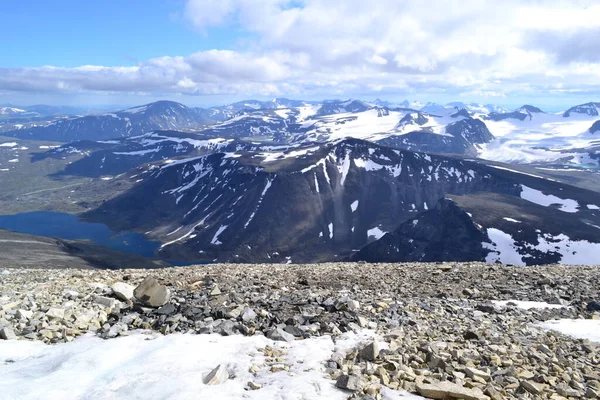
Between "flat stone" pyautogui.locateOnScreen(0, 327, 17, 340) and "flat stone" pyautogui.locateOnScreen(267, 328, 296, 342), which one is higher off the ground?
"flat stone" pyautogui.locateOnScreen(0, 327, 17, 340)

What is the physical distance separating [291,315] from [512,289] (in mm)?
12857

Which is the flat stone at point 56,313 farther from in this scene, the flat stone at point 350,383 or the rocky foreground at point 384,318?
the flat stone at point 350,383

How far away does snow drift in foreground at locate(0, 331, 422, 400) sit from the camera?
32.2ft

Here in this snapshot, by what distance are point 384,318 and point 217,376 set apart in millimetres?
7380

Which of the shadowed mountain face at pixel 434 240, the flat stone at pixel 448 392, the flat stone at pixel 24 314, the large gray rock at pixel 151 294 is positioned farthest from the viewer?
the shadowed mountain face at pixel 434 240

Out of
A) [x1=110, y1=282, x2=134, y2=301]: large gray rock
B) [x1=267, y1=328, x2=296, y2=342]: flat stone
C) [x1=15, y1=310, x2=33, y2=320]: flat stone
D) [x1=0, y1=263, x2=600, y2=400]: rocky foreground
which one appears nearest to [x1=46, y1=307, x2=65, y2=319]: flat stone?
[x1=0, y1=263, x2=600, y2=400]: rocky foreground

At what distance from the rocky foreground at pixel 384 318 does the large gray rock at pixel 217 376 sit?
3.9 inches

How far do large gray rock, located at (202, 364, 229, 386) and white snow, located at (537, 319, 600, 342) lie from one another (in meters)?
12.5

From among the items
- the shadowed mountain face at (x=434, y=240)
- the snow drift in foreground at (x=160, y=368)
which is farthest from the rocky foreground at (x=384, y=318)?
the shadowed mountain face at (x=434, y=240)

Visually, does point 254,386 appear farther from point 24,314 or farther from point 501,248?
point 501,248

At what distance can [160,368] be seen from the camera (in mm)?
11086

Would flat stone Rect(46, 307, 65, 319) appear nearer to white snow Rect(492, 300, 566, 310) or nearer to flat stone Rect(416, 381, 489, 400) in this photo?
flat stone Rect(416, 381, 489, 400)

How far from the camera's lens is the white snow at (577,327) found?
1471 centimetres

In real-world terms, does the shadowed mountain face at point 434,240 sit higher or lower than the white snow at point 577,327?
lower
